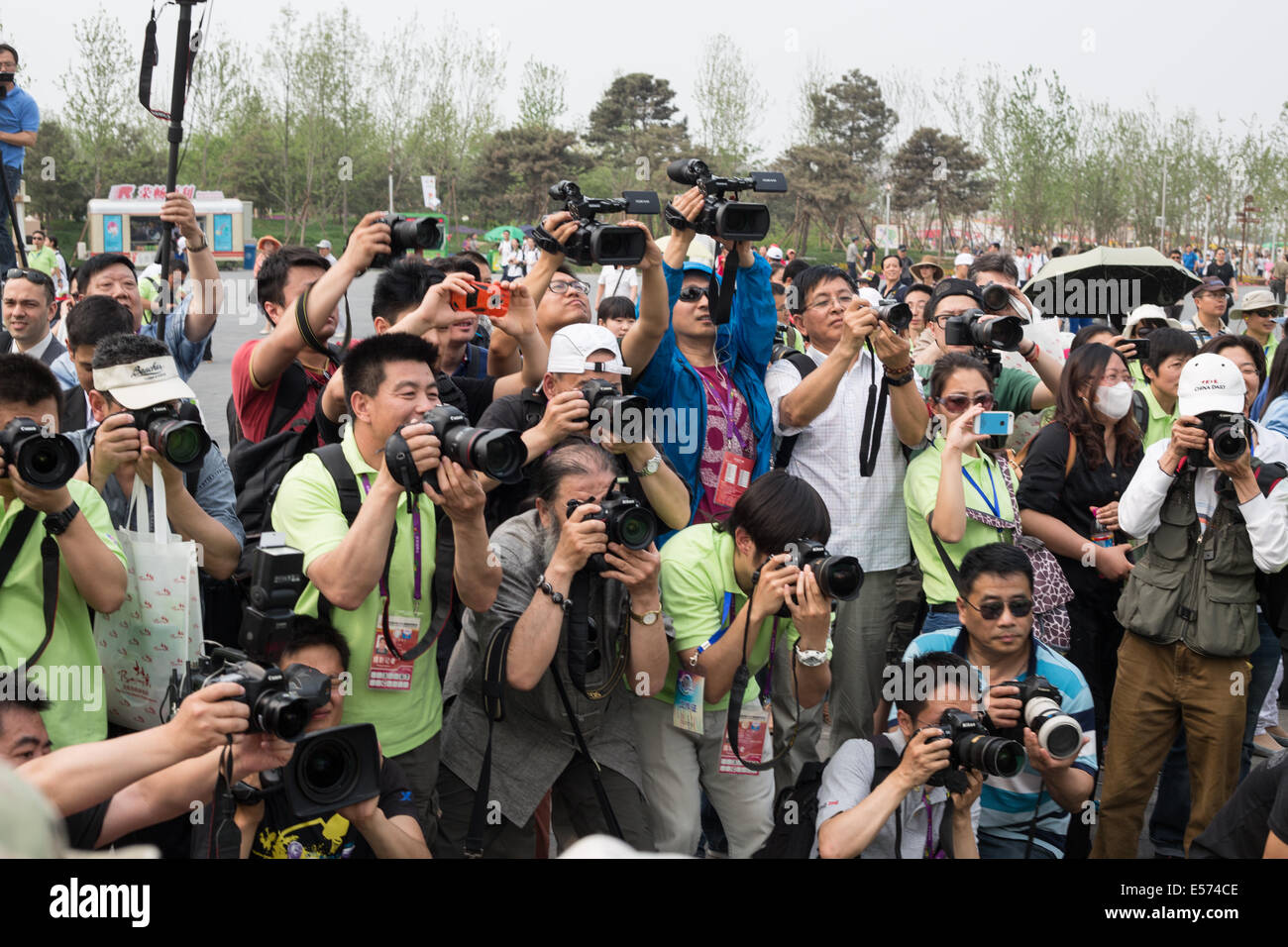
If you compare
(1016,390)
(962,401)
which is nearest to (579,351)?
(962,401)

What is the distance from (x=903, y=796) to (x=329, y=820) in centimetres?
145

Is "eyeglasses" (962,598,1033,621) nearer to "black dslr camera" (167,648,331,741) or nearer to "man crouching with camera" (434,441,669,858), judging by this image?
"man crouching with camera" (434,441,669,858)

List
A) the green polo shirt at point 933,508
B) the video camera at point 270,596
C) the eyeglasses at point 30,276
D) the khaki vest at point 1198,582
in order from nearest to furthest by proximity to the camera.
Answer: the video camera at point 270,596 → the khaki vest at point 1198,582 → the green polo shirt at point 933,508 → the eyeglasses at point 30,276

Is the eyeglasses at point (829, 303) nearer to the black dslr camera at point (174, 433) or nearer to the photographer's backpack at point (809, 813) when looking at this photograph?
the photographer's backpack at point (809, 813)

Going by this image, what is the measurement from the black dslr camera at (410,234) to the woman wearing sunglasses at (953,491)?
185cm

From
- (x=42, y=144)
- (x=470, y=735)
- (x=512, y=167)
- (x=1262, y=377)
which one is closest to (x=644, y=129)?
(x=512, y=167)

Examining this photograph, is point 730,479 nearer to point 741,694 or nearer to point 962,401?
point 962,401

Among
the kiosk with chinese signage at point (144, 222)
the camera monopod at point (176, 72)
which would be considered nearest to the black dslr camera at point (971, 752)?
the camera monopod at point (176, 72)

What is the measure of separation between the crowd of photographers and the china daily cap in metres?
0.01

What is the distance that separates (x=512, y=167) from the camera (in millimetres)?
40469

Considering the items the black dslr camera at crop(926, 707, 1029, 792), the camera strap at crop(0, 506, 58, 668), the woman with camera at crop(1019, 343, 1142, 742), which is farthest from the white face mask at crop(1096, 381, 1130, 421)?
the camera strap at crop(0, 506, 58, 668)

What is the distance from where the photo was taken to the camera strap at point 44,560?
117 inches

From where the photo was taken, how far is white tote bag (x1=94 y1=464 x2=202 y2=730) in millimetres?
3154

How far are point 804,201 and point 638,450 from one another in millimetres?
37355
